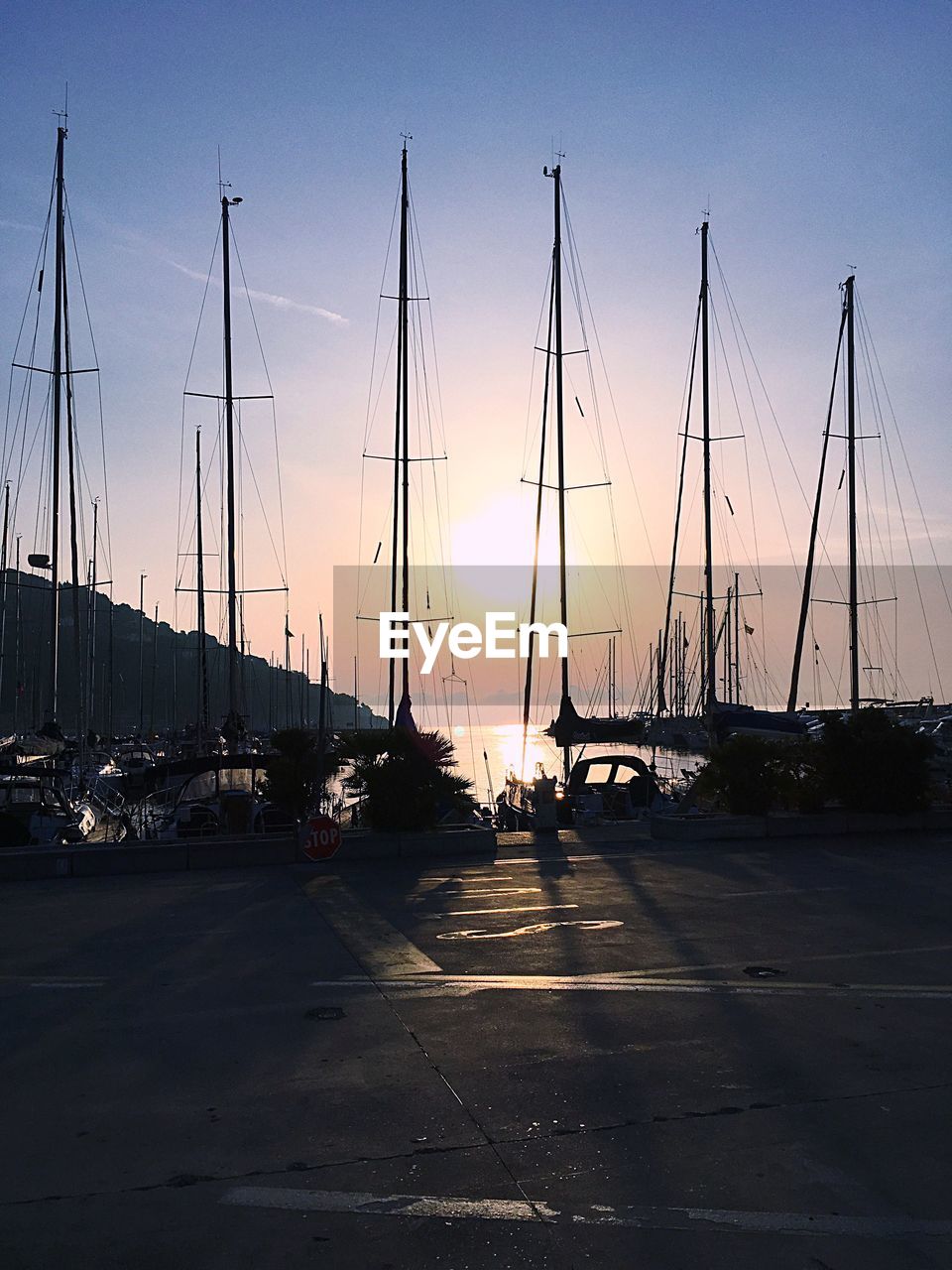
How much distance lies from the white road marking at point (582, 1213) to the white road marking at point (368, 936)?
173 inches

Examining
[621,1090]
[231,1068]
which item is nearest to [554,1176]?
[621,1090]

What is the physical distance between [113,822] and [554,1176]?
24.9m

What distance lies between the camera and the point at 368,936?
11.2 metres

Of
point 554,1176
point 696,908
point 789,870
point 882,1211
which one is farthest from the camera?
point 789,870

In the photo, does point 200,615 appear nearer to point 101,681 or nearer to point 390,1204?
point 390,1204

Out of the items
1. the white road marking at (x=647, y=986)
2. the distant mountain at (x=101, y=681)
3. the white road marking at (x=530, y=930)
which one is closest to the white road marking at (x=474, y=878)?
Answer: the white road marking at (x=530, y=930)

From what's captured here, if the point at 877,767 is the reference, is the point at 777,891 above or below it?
below

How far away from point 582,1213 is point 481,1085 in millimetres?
1782

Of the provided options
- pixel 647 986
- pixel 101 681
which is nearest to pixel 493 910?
pixel 647 986

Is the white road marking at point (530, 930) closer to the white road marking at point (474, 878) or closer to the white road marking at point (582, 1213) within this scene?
the white road marking at point (474, 878)

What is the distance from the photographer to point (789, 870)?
15172 millimetres

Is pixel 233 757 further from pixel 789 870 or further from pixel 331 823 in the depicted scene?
pixel 789 870

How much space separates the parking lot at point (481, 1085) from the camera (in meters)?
4.83

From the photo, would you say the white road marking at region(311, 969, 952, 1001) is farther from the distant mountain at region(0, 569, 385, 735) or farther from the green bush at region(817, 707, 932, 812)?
the distant mountain at region(0, 569, 385, 735)
